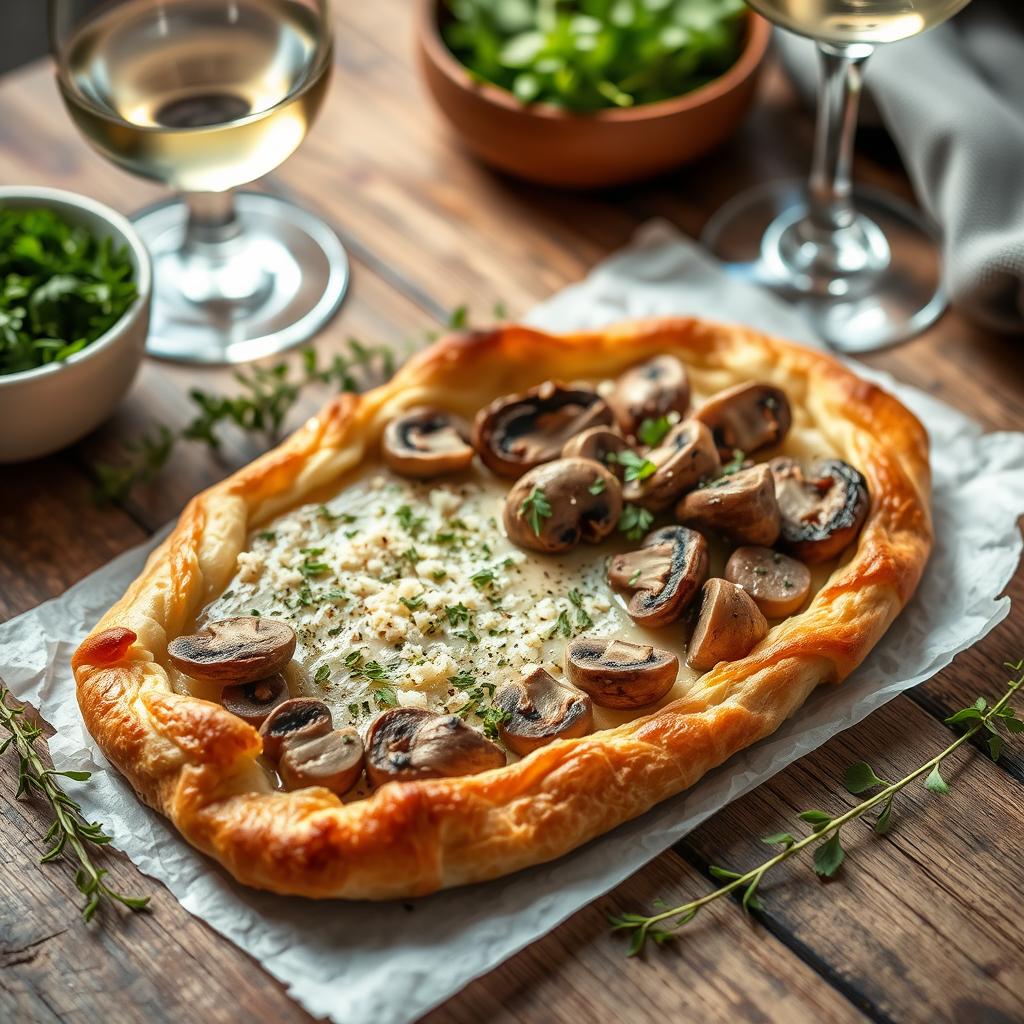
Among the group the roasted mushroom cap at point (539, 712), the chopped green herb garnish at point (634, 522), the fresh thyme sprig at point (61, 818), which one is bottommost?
the fresh thyme sprig at point (61, 818)

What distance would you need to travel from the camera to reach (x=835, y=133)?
4438 mm

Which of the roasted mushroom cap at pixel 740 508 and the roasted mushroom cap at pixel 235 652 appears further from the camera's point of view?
the roasted mushroom cap at pixel 740 508

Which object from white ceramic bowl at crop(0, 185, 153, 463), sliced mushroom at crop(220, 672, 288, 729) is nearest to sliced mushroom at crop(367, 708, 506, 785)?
sliced mushroom at crop(220, 672, 288, 729)

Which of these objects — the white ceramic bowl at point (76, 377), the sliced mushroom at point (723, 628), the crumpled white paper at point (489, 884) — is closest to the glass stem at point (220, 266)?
the white ceramic bowl at point (76, 377)

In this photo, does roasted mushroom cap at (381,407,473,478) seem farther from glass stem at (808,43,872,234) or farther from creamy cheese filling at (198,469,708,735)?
glass stem at (808,43,872,234)

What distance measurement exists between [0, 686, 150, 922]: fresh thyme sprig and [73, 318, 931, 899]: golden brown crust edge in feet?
0.52

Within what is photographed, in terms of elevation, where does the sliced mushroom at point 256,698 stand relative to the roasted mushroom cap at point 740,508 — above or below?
below

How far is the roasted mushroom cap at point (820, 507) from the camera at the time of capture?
353 centimetres

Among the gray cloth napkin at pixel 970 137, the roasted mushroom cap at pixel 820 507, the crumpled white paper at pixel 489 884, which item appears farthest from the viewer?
the gray cloth napkin at pixel 970 137

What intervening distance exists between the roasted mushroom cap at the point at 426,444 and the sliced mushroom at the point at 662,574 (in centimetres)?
58

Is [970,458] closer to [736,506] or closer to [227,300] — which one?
[736,506]

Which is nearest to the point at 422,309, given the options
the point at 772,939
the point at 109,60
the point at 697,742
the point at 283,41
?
the point at 283,41

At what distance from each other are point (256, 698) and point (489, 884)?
2.34 feet

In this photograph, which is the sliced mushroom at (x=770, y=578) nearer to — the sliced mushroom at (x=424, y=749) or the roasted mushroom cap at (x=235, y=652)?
the sliced mushroom at (x=424, y=749)
